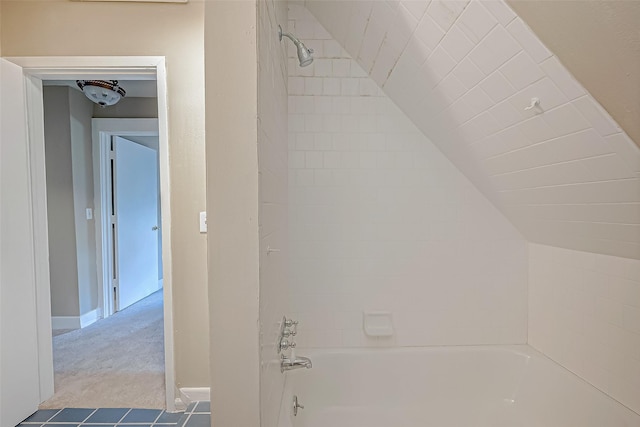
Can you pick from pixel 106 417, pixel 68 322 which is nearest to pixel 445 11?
pixel 106 417

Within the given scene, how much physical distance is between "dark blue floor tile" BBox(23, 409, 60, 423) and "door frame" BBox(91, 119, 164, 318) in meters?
1.65

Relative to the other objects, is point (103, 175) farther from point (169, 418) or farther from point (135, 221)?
point (169, 418)

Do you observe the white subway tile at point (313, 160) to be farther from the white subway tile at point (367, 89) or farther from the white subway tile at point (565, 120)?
the white subway tile at point (565, 120)

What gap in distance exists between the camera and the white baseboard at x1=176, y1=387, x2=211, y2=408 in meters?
1.81

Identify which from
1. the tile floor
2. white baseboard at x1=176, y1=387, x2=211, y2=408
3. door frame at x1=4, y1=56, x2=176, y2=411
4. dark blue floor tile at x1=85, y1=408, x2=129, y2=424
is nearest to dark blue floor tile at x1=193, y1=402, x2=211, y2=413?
the tile floor

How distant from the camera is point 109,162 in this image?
346cm

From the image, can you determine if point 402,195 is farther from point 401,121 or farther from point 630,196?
point 630,196

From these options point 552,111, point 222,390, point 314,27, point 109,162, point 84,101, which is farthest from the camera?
point 109,162

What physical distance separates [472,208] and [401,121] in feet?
2.15

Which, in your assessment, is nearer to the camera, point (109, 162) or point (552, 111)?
point (552, 111)

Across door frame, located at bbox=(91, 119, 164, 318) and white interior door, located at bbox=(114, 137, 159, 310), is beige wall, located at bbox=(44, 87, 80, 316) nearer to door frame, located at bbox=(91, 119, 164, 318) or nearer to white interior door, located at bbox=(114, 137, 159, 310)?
door frame, located at bbox=(91, 119, 164, 318)

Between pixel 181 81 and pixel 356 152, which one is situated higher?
pixel 181 81

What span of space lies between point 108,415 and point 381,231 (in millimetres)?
1819

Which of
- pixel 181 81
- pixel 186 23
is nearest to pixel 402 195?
pixel 181 81
